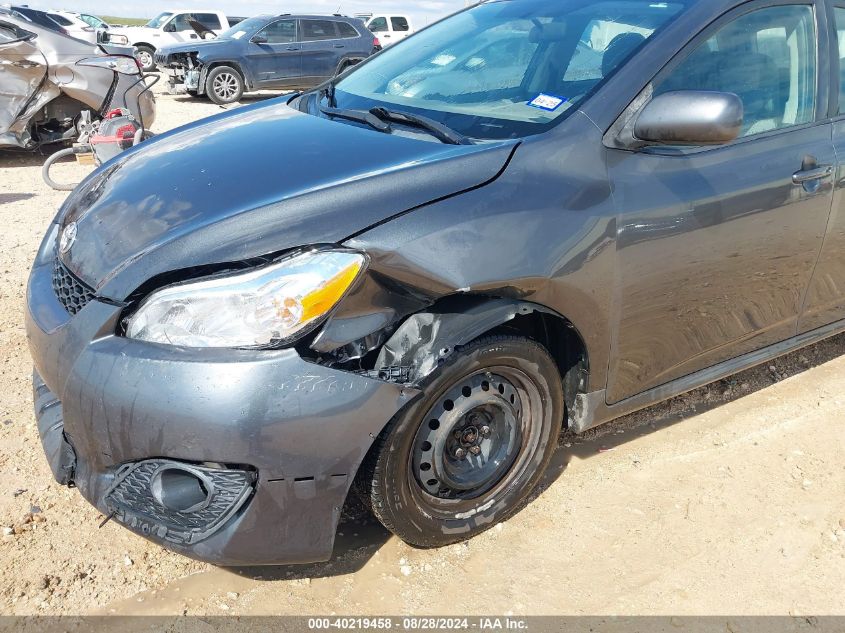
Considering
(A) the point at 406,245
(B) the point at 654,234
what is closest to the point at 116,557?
(A) the point at 406,245

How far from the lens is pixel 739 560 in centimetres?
241

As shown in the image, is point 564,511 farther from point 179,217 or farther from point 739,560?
point 179,217

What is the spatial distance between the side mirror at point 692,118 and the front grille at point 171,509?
156 centimetres

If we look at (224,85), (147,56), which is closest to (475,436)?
(224,85)

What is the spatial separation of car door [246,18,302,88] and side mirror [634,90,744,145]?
47.9ft

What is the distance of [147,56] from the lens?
72.2 ft

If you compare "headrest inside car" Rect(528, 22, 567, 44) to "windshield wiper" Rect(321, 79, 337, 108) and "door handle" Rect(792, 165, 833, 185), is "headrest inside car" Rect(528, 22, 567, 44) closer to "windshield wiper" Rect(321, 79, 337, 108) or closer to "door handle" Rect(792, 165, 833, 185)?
"windshield wiper" Rect(321, 79, 337, 108)

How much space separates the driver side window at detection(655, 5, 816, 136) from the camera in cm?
255

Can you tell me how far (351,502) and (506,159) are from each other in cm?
130

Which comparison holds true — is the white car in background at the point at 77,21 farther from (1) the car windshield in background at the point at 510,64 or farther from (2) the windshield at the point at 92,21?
(1) the car windshield in background at the point at 510,64

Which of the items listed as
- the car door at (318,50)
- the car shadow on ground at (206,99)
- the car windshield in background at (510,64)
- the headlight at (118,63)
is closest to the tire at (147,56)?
the car shadow on ground at (206,99)

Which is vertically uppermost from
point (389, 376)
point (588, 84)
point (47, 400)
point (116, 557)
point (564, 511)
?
point (588, 84)

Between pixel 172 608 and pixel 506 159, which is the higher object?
pixel 506 159

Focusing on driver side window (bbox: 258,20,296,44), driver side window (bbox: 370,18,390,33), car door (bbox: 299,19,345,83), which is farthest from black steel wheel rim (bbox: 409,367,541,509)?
driver side window (bbox: 370,18,390,33)
